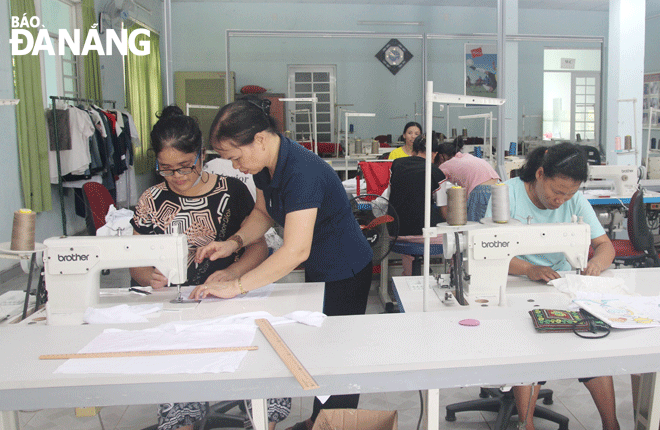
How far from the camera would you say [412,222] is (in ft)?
11.0

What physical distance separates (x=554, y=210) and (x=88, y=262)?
1508mm

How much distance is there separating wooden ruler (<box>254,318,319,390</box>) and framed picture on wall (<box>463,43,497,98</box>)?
8.13 m

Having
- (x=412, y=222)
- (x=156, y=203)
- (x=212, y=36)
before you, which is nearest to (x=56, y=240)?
(x=156, y=203)

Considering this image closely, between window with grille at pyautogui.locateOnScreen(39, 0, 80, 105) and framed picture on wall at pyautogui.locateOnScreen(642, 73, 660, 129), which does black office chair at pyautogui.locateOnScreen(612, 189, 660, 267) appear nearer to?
window with grille at pyautogui.locateOnScreen(39, 0, 80, 105)

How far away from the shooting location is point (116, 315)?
1.48 meters

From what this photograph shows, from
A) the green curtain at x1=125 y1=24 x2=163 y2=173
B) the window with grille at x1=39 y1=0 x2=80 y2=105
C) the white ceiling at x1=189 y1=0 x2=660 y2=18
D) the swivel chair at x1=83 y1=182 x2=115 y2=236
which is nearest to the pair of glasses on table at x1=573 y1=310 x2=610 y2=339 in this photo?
the swivel chair at x1=83 y1=182 x2=115 y2=236

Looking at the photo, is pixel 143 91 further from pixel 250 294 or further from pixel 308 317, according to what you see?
pixel 308 317

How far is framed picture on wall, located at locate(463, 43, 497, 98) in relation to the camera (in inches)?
348

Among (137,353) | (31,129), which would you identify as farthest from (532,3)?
(137,353)

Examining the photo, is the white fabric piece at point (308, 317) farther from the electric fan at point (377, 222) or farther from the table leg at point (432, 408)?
the electric fan at point (377, 222)

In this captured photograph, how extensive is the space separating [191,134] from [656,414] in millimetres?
1457

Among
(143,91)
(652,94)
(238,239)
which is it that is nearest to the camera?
(238,239)

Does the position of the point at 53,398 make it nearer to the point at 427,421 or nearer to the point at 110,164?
the point at 427,421

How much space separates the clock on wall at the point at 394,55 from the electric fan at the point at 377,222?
19.1ft
